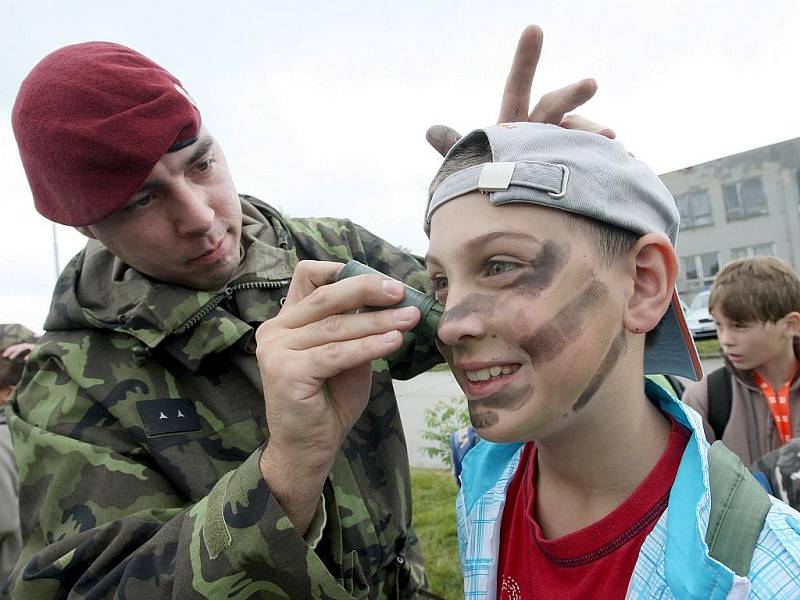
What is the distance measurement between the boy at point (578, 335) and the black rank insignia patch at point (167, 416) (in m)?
0.82

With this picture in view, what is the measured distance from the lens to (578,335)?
1402 millimetres

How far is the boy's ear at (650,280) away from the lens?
1471 millimetres

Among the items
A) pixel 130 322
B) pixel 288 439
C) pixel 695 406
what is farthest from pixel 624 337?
pixel 695 406

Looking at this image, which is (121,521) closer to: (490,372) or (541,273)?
(490,372)

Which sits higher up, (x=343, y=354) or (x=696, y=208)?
(x=696, y=208)

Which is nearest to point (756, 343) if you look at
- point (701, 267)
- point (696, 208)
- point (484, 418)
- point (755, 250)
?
point (484, 418)

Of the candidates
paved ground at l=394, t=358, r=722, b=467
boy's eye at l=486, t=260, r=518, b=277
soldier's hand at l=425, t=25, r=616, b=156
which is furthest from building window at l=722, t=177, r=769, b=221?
boy's eye at l=486, t=260, r=518, b=277

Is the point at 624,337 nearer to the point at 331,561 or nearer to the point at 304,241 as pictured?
the point at 331,561

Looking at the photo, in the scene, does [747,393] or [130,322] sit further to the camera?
[747,393]

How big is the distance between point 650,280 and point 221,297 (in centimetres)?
128

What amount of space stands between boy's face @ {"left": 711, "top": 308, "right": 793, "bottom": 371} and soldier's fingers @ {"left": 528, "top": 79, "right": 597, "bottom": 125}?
2.11 meters

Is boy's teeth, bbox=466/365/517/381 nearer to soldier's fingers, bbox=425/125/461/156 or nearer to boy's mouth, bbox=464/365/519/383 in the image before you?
boy's mouth, bbox=464/365/519/383

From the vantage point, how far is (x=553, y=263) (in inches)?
55.4

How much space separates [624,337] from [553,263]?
27 centimetres
